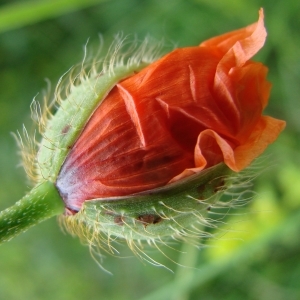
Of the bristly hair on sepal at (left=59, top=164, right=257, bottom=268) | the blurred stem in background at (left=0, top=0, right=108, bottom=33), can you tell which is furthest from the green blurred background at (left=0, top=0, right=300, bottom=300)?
the bristly hair on sepal at (left=59, top=164, right=257, bottom=268)

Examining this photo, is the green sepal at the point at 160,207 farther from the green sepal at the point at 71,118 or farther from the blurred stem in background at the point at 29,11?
the blurred stem in background at the point at 29,11

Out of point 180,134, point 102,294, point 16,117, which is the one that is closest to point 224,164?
point 180,134

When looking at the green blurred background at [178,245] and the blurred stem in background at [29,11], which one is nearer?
the blurred stem in background at [29,11]

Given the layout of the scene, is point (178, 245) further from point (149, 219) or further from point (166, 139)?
point (166, 139)

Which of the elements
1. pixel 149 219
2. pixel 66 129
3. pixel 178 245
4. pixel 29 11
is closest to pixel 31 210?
pixel 66 129

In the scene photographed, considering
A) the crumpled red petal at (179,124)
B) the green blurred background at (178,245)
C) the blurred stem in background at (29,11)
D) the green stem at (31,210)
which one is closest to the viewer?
the crumpled red petal at (179,124)

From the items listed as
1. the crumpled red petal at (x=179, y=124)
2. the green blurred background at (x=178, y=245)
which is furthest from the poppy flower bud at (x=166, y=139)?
the green blurred background at (x=178, y=245)

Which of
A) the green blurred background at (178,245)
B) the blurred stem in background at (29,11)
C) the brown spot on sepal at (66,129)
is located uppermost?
the blurred stem in background at (29,11)

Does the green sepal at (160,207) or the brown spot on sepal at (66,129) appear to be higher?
the brown spot on sepal at (66,129)

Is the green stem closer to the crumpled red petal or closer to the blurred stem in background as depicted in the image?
the crumpled red petal
